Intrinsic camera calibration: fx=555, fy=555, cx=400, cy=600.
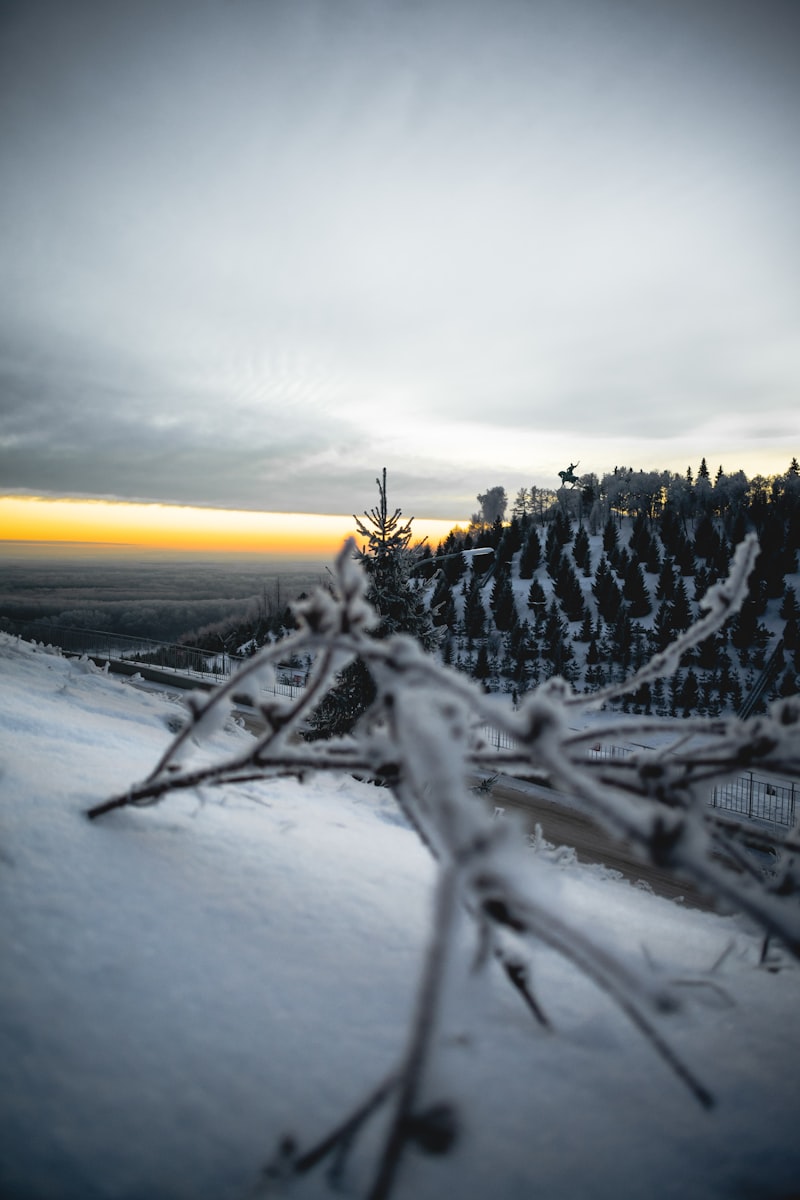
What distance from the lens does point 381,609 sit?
38.7ft

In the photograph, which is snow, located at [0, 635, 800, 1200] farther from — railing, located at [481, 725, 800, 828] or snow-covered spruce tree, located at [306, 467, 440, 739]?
railing, located at [481, 725, 800, 828]

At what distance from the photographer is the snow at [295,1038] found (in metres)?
0.58

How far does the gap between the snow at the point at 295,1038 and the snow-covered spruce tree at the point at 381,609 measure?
10035 mm

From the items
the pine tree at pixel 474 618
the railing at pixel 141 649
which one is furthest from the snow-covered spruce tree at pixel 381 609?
the pine tree at pixel 474 618

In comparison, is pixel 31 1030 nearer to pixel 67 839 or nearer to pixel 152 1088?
pixel 152 1088

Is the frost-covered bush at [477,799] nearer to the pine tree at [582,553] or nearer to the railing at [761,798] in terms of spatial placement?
the railing at [761,798]

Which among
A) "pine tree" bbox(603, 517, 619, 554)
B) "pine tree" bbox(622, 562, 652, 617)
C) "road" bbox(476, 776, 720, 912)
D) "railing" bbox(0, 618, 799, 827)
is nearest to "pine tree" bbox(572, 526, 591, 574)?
"pine tree" bbox(603, 517, 619, 554)

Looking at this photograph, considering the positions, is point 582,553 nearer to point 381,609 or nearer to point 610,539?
point 610,539

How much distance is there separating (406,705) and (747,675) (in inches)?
996

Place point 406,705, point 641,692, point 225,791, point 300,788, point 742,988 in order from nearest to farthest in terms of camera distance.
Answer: point 406,705, point 742,988, point 225,791, point 300,788, point 641,692

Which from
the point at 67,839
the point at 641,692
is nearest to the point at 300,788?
the point at 67,839

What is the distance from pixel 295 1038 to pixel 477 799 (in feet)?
1.29

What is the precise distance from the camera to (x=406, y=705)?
0.62 metres

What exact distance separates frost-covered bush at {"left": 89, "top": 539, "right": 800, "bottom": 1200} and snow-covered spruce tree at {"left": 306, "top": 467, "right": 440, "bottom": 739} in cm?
1014
